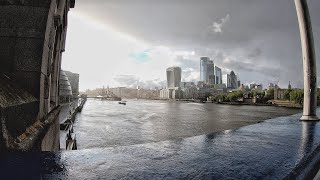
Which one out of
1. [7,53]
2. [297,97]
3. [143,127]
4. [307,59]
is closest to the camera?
[7,53]

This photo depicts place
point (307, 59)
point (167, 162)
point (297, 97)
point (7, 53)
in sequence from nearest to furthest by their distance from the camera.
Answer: point (167, 162)
point (7, 53)
point (307, 59)
point (297, 97)

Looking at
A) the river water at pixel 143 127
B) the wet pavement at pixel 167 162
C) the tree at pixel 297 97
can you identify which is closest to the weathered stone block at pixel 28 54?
the wet pavement at pixel 167 162

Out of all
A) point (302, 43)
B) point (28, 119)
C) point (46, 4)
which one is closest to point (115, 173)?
point (28, 119)

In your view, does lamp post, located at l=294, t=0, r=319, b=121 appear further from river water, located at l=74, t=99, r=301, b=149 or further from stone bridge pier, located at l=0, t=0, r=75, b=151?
river water, located at l=74, t=99, r=301, b=149

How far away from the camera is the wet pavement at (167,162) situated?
2.45 metres

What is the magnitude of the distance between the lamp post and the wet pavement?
4884 mm

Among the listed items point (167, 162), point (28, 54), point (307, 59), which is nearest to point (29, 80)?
point (28, 54)

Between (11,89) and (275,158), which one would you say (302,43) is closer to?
(275,158)

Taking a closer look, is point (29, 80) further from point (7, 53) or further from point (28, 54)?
point (7, 53)

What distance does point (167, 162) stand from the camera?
2.88 m

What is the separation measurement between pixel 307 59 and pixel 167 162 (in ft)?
22.1

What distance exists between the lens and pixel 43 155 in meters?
3.09

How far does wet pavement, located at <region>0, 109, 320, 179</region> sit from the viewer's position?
2.45 meters

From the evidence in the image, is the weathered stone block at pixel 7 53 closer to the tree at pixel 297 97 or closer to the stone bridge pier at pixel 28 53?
the stone bridge pier at pixel 28 53
